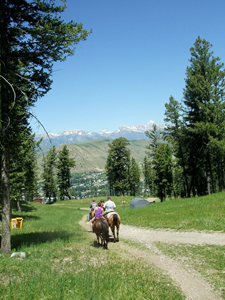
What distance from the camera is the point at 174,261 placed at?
994 cm

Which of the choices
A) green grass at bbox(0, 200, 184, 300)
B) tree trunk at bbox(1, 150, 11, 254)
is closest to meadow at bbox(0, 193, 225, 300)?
green grass at bbox(0, 200, 184, 300)

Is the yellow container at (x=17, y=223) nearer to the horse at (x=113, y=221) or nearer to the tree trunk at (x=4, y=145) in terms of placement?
the horse at (x=113, y=221)

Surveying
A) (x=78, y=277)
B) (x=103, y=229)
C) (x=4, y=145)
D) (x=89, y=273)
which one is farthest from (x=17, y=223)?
(x=78, y=277)

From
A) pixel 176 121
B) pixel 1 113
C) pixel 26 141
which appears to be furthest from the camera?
pixel 176 121

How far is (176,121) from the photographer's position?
3912 cm

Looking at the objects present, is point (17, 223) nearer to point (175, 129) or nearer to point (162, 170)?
point (175, 129)

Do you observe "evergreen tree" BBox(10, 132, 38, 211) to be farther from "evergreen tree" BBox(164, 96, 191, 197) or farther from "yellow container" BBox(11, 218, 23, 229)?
"evergreen tree" BBox(164, 96, 191, 197)

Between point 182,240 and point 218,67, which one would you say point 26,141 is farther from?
point 218,67

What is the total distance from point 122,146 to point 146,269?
196ft

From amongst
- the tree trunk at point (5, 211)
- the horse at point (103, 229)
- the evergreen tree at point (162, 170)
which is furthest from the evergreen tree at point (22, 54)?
the evergreen tree at point (162, 170)

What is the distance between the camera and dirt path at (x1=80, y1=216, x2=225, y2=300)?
7.16 meters

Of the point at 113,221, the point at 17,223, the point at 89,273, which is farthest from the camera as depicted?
the point at 17,223

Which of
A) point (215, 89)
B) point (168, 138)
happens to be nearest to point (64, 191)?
point (168, 138)

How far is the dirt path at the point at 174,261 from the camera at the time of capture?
7.16 meters
